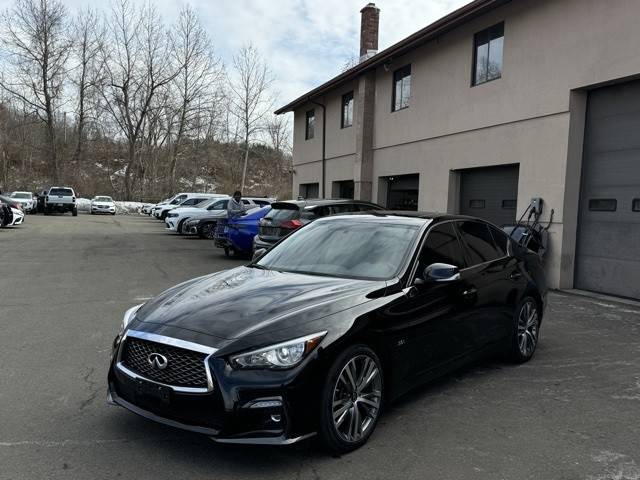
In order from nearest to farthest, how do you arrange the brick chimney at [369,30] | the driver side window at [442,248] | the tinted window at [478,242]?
the driver side window at [442,248] → the tinted window at [478,242] → the brick chimney at [369,30]

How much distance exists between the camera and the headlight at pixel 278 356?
10.2 feet

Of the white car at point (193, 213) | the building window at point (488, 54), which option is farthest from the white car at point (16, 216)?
the building window at point (488, 54)

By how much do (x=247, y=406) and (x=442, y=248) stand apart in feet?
7.73

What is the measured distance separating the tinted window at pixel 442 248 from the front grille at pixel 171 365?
2009mm

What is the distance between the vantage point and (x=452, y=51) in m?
14.0

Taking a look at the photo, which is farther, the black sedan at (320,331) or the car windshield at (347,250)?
the car windshield at (347,250)

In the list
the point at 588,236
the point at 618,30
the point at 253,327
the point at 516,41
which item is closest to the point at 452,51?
the point at 516,41

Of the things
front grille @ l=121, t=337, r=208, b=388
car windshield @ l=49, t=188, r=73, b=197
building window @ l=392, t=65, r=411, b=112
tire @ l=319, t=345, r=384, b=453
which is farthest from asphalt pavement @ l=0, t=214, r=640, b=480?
car windshield @ l=49, t=188, r=73, b=197

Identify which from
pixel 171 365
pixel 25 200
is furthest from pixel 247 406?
pixel 25 200

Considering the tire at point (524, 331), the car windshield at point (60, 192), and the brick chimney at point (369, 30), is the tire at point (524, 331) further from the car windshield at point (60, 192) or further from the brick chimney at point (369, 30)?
the car windshield at point (60, 192)

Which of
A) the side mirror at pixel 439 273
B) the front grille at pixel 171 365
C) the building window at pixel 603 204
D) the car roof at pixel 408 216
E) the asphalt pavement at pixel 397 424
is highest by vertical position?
the building window at pixel 603 204

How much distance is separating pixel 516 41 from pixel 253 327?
426 inches

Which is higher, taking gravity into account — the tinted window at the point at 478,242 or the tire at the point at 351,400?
the tinted window at the point at 478,242

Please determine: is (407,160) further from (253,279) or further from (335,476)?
(335,476)
